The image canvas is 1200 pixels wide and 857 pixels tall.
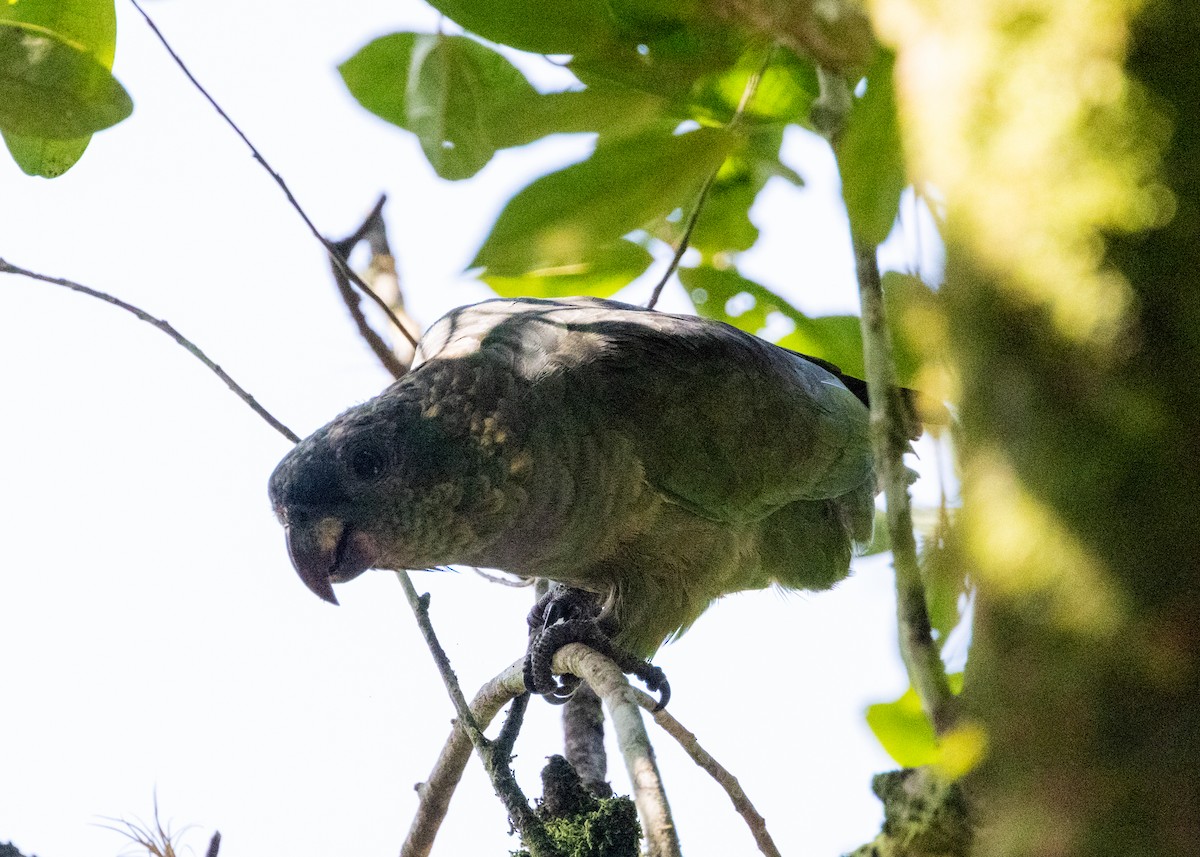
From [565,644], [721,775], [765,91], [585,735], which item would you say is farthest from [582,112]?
[585,735]

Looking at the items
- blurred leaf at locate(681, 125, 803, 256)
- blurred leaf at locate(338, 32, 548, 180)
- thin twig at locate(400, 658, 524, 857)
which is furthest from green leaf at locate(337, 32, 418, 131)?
thin twig at locate(400, 658, 524, 857)

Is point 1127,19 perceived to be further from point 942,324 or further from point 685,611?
point 685,611

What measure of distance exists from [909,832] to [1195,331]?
33 centimetres

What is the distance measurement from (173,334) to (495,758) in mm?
1351

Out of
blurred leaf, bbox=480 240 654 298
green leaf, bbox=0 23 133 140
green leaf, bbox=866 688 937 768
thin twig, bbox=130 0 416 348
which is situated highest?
thin twig, bbox=130 0 416 348

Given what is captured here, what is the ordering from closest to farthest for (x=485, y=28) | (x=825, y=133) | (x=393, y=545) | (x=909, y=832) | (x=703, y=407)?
(x=909, y=832) → (x=825, y=133) → (x=485, y=28) → (x=393, y=545) → (x=703, y=407)

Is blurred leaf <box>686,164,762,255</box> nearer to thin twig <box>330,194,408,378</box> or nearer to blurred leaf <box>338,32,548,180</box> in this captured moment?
blurred leaf <box>338,32,548,180</box>

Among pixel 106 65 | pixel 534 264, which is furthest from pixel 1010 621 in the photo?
pixel 106 65

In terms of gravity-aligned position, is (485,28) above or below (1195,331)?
above

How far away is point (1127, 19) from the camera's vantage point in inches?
19.9

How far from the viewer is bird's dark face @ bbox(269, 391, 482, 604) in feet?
7.50

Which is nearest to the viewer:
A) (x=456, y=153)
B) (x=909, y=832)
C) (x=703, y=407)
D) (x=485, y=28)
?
(x=909, y=832)

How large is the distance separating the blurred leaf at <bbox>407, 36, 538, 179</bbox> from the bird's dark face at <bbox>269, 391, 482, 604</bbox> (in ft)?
3.05

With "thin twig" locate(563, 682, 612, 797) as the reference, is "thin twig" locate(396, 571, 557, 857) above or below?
below
